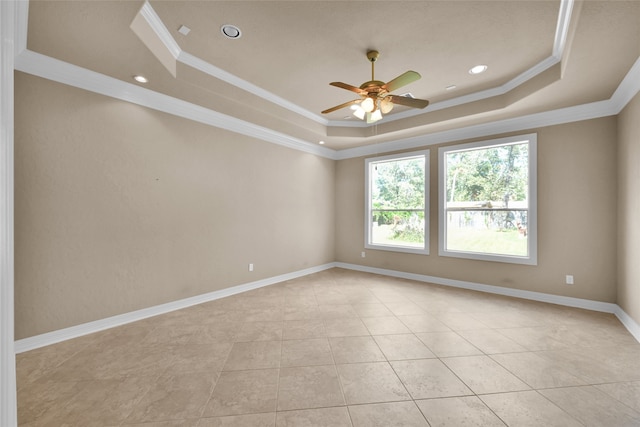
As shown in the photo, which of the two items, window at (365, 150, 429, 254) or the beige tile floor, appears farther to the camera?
window at (365, 150, 429, 254)

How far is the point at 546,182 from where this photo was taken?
3.88 m

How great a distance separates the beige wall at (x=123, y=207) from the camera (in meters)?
2.55

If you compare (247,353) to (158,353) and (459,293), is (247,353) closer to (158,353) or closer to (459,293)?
(158,353)

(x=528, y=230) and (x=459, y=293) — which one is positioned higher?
(x=528, y=230)

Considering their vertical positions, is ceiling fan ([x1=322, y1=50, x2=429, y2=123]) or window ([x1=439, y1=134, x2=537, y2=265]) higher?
ceiling fan ([x1=322, y1=50, x2=429, y2=123])

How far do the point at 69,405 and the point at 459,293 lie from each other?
15.6 ft

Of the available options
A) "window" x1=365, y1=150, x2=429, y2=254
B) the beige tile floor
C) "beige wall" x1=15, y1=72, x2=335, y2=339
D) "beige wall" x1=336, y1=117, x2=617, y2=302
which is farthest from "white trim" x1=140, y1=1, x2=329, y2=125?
"beige wall" x1=336, y1=117, x2=617, y2=302

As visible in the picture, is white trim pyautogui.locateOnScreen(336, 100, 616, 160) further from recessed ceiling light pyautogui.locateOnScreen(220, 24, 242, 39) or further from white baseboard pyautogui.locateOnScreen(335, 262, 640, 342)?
recessed ceiling light pyautogui.locateOnScreen(220, 24, 242, 39)

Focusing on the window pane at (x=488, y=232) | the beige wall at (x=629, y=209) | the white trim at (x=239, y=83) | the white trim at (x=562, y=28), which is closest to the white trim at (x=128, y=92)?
the white trim at (x=239, y=83)

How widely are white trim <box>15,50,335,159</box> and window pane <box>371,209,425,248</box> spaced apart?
2.80 m

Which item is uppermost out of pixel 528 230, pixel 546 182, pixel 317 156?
pixel 317 156

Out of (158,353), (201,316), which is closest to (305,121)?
(201,316)

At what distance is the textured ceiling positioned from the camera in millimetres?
2162

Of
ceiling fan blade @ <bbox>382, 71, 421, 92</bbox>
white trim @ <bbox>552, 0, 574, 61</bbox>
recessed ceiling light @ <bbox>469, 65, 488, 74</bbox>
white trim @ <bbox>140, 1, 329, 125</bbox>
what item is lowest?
ceiling fan blade @ <bbox>382, 71, 421, 92</bbox>
